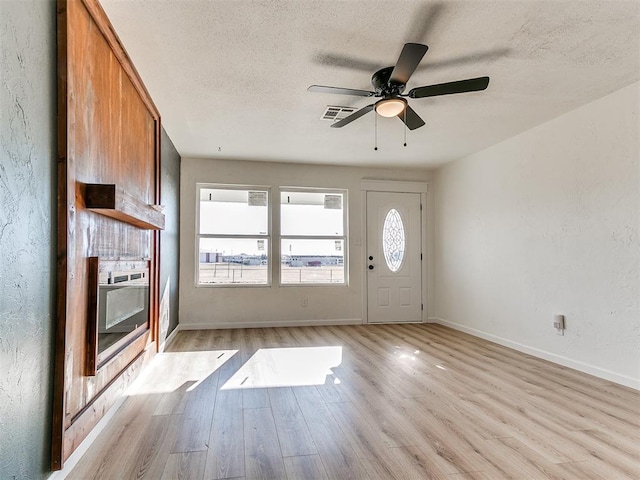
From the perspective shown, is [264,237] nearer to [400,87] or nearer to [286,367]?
[286,367]

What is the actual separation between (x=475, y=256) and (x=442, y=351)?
1.54 m

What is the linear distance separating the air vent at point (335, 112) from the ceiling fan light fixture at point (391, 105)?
0.83 metres

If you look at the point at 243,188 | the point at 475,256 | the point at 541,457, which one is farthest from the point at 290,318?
the point at 541,457

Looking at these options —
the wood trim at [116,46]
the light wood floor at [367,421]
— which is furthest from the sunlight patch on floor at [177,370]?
the wood trim at [116,46]

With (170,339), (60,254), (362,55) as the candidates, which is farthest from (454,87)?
(170,339)

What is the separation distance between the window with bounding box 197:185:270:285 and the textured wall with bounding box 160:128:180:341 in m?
0.41

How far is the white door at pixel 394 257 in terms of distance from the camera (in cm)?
591

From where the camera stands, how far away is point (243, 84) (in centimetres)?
306

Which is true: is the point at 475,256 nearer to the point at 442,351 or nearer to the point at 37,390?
the point at 442,351

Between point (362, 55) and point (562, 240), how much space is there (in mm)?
2672

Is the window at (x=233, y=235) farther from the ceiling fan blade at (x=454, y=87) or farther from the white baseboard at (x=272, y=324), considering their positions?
the ceiling fan blade at (x=454, y=87)

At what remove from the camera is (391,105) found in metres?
2.70

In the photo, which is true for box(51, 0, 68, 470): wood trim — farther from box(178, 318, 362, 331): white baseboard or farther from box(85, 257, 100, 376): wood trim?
box(178, 318, 362, 331): white baseboard

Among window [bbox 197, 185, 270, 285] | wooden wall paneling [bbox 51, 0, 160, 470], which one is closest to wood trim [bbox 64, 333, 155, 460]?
wooden wall paneling [bbox 51, 0, 160, 470]
